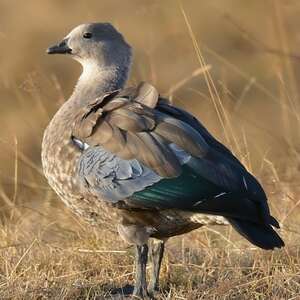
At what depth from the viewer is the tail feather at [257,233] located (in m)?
4.96

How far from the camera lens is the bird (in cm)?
497

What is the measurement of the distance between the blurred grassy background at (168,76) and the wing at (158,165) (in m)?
1.21

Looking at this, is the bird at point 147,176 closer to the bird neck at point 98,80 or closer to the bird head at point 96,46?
the bird neck at point 98,80

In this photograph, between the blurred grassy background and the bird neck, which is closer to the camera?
the bird neck

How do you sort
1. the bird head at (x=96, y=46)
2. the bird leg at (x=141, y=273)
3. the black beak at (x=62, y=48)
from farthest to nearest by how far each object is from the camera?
the black beak at (x=62, y=48), the bird head at (x=96, y=46), the bird leg at (x=141, y=273)

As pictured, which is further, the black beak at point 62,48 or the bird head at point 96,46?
the black beak at point 62,48

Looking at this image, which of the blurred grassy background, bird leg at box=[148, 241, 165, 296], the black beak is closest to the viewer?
bird leg at box=[148, 241, 165, 296]

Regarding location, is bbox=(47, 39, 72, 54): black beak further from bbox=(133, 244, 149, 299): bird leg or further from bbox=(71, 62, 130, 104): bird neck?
bbox=(133, 244, 149, 299): bird leg

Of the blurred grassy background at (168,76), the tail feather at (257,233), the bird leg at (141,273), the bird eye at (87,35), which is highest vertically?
the bird eye at (87,35)

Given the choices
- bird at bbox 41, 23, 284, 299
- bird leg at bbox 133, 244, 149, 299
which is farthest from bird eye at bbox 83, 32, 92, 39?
bird leg at bbox 133, 244, 149, 299

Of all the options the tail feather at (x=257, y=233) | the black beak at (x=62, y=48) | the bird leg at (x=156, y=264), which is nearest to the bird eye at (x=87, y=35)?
the black beak at (x=62, y=48)

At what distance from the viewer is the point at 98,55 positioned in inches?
239

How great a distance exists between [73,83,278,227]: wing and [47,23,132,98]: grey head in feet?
1.98

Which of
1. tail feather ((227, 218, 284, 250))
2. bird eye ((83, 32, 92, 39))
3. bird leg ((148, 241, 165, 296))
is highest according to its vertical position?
bird eye ((83, 32, 92, 39))
